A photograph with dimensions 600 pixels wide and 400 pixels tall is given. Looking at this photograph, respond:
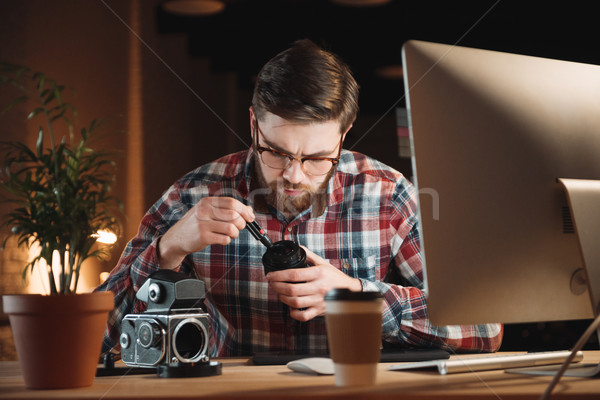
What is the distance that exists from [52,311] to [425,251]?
429 millimetres

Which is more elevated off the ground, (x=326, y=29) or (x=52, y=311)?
(x=326, y=29)

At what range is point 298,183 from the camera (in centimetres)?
159

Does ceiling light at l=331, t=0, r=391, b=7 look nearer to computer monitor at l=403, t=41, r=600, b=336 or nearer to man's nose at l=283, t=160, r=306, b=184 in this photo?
man's nose at l=283, t=160, r=306, b=184

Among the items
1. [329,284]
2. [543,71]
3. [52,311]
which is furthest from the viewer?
[329,284]

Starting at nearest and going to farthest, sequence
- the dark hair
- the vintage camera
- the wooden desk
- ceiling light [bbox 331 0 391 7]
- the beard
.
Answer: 1. the wooden desk
2. the vintage camera
3. the dark hair
4. the beard
5. ceiling light [bbox 331 0 391 7]

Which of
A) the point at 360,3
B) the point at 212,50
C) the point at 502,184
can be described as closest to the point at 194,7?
the point at 212,50

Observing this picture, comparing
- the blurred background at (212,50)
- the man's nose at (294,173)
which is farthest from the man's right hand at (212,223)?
the blurred background at (212,50)

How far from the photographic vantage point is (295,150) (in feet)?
5.04

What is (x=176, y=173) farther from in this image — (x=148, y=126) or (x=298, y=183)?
(x=298, y=183)

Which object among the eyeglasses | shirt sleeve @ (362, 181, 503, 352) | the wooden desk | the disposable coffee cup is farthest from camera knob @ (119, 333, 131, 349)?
the eyeglasses

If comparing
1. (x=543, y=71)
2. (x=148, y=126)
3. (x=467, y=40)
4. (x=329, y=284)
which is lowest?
(x=329, y=284)

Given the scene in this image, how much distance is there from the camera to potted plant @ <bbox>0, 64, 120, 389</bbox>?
68 cm

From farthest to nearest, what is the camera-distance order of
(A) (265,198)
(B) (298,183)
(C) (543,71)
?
(A) (265,198) < (B) (298,183) < (C) (543,71)

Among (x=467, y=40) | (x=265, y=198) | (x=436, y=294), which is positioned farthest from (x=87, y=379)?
(x=467, y=40)
